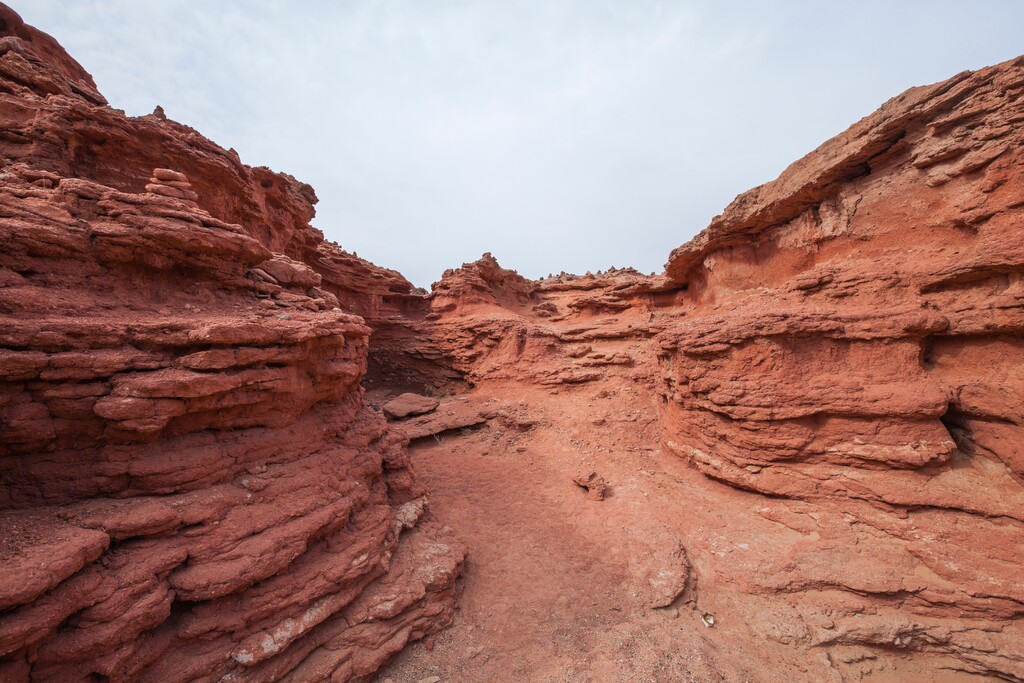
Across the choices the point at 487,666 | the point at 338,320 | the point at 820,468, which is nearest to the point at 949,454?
the point at 820,468

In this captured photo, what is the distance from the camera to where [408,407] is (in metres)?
11.5

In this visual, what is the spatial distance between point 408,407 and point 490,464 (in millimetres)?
3951

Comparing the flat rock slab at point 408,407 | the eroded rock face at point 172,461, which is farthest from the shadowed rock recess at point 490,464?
the flat rock slab at point 408,407

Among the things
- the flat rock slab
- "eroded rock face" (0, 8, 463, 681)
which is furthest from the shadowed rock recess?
the flat rock slab

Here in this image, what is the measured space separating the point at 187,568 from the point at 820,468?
8.91m

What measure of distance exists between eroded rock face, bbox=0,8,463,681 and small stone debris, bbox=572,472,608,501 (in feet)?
10.9

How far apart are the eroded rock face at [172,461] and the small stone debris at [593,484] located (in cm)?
331

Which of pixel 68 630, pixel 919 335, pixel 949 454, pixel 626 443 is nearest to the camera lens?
pixel 68 630

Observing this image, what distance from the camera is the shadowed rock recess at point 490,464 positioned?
3.36 m

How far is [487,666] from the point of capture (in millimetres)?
4375

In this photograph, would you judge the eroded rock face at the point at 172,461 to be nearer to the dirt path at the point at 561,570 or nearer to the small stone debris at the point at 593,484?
the dirt path at the point at 561,570

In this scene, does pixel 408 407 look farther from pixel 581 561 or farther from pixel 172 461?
pixel 172 461

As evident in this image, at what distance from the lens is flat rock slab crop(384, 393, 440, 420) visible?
433 inches

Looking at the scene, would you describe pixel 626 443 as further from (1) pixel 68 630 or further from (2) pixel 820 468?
(1) pixel 68 630
